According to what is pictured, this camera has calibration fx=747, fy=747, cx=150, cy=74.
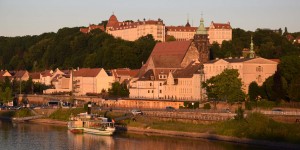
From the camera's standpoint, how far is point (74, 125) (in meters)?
72.4

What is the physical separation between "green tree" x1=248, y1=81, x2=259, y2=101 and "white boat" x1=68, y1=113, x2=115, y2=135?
16154mm

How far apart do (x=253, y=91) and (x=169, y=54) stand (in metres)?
33.1

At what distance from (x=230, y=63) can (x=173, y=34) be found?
77.9m

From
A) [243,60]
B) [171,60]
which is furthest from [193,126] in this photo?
[171,60]

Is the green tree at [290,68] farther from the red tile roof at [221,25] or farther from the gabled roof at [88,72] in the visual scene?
the red tile roof at [221,25]

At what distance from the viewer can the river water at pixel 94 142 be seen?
2270 inches

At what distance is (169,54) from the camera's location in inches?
4306

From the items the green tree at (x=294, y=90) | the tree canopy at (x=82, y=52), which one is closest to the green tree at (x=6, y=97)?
the tree canopy at (x=82, y=52)

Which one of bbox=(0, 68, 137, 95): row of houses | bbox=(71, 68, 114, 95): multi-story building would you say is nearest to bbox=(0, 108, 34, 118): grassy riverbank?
bbox=(71, 68, 114, 95): multi-story building

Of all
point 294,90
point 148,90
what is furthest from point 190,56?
point 294,90

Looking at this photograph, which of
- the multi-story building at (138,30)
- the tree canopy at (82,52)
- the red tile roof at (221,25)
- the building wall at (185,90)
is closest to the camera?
the building wall at (185,90)

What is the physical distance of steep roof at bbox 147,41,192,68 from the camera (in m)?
103

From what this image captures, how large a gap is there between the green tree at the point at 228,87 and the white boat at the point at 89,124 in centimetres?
1297

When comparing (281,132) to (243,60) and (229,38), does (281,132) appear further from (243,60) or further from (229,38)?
→ (229,38)
